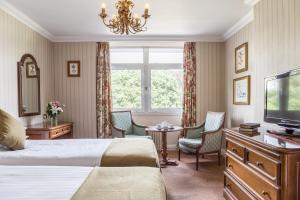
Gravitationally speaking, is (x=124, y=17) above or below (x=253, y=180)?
above

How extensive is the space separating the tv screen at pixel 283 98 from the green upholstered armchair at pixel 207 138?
1897mm

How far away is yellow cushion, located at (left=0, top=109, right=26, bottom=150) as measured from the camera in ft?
9.25

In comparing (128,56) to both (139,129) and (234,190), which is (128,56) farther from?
(234,190)

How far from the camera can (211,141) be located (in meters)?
4.75

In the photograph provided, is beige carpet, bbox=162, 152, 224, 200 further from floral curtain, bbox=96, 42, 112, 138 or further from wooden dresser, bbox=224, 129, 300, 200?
floral curtain, bbox=96, 42, 112, 138

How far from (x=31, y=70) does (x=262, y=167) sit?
4.14 m

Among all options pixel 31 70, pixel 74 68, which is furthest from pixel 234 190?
pixel 74 68

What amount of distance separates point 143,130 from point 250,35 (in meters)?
2.66

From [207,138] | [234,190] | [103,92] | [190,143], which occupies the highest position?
[103,92]

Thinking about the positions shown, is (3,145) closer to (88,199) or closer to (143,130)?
(88,199)

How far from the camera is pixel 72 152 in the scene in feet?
9.04

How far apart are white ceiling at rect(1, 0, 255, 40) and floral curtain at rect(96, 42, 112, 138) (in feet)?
1.29

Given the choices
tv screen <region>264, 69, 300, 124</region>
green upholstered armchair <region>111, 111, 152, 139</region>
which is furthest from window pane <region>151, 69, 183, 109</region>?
tv screen <region>264, 69, 300, 124</region>

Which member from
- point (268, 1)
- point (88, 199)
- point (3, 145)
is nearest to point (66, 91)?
point (3, 145)
